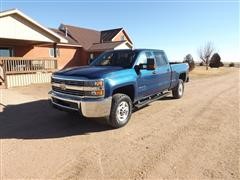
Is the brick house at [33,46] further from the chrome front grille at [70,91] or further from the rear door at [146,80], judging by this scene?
the rear door at [146,80]

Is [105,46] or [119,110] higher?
[105,46]

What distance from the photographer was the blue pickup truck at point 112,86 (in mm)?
4957

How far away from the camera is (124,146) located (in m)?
4.36

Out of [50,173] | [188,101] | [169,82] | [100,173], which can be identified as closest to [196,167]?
[100,173]

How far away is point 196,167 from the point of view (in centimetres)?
351

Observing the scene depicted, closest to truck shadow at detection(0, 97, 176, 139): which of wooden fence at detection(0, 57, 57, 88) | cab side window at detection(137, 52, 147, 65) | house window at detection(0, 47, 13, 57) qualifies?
cab side window at detection(137, 52, 147, 65)

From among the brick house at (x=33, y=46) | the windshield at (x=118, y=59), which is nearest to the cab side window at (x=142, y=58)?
the windshield at (x=118, y=59)

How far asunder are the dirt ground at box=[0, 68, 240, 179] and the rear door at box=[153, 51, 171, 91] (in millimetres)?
1043

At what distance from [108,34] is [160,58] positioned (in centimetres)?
2712

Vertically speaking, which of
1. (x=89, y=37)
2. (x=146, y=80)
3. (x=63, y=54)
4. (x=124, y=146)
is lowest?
(x=124, y=146)

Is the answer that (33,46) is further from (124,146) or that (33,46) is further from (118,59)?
(124,146)

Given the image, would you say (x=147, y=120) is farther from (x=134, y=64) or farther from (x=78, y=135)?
(x=78, y=135)

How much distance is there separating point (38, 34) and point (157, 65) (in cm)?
1164

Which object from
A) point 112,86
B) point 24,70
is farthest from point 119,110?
point 24,70
